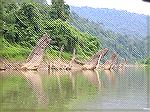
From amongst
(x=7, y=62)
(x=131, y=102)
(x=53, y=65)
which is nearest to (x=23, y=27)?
(x=53, y=65)

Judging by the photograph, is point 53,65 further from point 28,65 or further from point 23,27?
point 23,27

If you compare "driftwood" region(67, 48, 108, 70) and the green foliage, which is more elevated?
the green foliage

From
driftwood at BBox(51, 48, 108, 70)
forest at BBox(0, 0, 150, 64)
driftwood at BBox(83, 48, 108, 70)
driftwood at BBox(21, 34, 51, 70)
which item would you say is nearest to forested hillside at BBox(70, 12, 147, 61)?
forest at BBox(0, 0, 150, 64)

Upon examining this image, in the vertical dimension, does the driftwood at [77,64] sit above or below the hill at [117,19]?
below

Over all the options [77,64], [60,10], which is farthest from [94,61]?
[60,10]

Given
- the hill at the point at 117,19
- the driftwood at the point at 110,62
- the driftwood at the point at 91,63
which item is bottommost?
the driftwood at the point at 110,62

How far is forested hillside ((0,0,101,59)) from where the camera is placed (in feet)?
129

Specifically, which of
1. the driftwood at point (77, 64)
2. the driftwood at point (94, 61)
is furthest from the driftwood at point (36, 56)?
the driftwood at point (94, 61)

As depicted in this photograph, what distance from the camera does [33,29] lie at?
147 ft

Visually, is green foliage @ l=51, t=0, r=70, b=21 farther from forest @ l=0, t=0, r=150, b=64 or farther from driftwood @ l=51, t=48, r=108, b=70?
driftwood @ l=51, t=48, r=108, b=70

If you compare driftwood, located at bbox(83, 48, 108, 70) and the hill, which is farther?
driftwood, located at bbox(83, 48, 108, 70)

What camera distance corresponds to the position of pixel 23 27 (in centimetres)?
4222

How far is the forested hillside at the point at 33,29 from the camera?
39219 mm

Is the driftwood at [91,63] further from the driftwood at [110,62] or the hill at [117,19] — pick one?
the hill at [117,19]
